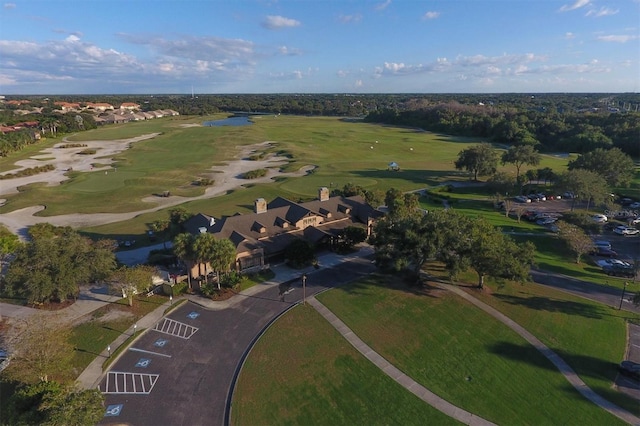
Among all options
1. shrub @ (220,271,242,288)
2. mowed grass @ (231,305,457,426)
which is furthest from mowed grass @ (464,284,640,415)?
shrub @ (220,271,242,288)

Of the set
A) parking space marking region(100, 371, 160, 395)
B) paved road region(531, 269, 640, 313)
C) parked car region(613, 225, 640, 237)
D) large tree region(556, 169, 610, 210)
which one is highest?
large tree region(556, 169, 610, 210)

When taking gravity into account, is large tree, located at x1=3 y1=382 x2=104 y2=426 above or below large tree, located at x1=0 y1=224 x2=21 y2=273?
below

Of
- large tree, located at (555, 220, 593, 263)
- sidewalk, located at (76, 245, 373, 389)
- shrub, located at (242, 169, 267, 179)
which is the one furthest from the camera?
shrub, located at (242, 169, 267, 179)

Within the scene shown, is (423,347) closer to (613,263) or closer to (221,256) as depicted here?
(221,256)

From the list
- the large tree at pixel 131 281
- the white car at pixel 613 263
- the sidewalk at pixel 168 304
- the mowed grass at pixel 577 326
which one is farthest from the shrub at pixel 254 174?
the white car at pixel 613 263

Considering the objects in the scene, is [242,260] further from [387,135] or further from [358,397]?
[387,135]

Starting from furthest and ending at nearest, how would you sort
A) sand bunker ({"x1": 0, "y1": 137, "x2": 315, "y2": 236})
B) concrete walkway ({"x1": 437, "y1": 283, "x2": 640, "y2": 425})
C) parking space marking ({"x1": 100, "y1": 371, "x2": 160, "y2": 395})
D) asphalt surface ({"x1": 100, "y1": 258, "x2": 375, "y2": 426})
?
1. sand bunker ({"x1": 0, "y1": 137, "x2": 315, "y2": 236})
2. parking space marking ({"x1": 100, "y1": 371, "x2": 160, "y2": 395})
3. concrete walkway ({"x1": 437, "y1": 283, "x2": 640, "y2": 425})
4. asphalt surface ({"x1": 100, "y1": 258, "x2": 375, "y2": 426})

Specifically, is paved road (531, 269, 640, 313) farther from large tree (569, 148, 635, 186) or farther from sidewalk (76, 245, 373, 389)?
large tree (569, 148, 635, 186)

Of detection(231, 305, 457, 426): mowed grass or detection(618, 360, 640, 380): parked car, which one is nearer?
detection(231, 305, 457, 426): mowed grass
